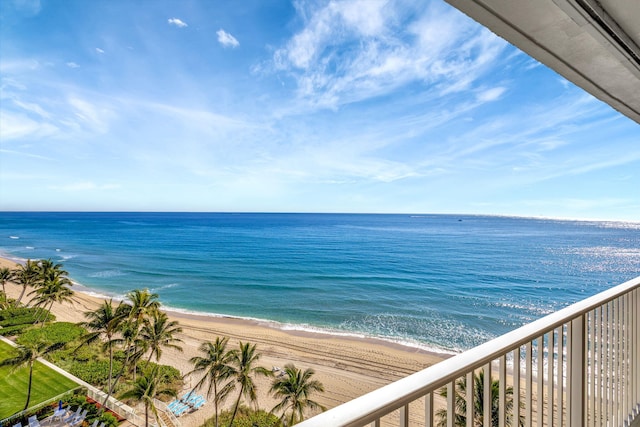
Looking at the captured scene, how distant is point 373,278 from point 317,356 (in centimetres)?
942

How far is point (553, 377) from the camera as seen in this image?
1.12 metres

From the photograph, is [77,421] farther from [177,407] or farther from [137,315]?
[137,315]

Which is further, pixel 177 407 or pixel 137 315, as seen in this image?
pixel 137 315

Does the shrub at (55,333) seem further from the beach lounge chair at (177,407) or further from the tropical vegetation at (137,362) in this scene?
the beach lounge chair at (177,407)

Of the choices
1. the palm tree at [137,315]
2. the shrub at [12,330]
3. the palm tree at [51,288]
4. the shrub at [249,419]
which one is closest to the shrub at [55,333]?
the shrub at [12,330]

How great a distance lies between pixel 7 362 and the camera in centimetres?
941

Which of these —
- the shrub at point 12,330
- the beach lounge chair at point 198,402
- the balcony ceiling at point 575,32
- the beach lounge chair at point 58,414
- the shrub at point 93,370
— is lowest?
the shrub at point 93,370

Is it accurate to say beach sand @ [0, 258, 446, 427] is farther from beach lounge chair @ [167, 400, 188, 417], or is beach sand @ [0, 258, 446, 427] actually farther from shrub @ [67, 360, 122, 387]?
shrub @ [67, 360, 122, 387]

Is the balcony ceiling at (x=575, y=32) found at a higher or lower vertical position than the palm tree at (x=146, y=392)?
higher

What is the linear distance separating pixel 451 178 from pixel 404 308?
1586 inches

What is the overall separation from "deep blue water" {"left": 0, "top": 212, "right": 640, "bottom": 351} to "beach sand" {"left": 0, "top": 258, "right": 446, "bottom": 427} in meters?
0.91

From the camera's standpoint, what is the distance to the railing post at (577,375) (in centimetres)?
120

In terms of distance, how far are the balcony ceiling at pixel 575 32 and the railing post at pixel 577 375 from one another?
97 centimetres

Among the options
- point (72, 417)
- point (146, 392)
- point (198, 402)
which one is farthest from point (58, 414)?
point (198, 402)
